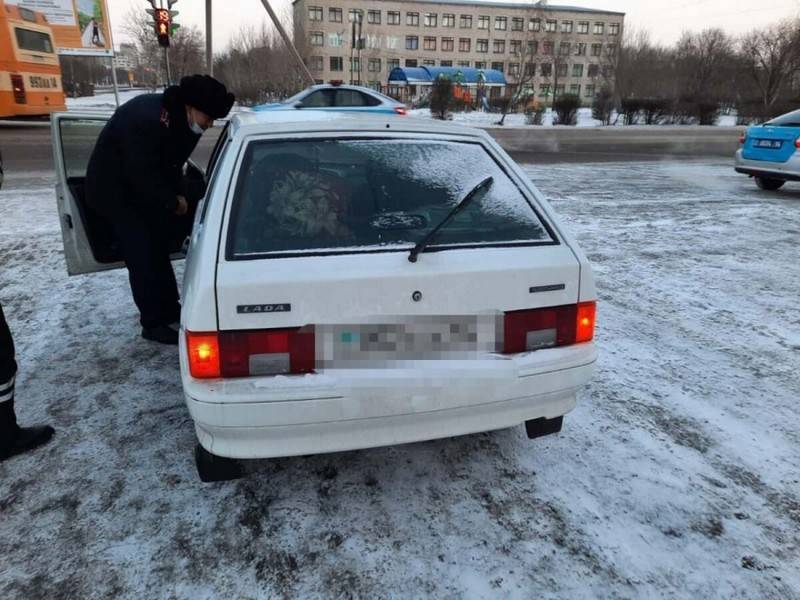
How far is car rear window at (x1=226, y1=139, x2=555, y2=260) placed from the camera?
2.29 m

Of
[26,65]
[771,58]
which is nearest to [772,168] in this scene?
[26,65]

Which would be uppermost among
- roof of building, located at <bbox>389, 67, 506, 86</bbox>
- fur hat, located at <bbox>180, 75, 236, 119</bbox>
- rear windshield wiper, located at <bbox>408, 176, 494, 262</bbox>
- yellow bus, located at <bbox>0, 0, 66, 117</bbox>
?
roof of building, located at <bbox>389, 67, 506, 86</bbox>

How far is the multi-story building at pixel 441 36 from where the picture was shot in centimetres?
7250

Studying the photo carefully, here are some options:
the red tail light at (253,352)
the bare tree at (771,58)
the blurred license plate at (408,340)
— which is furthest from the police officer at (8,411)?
the bare tree at (771,58)

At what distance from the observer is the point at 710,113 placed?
3456 cm

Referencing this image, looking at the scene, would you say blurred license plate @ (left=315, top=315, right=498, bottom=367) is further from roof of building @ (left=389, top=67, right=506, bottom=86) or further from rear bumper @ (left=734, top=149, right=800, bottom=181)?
roof of building @ (left=389, top=67, right=506, bottom=86)

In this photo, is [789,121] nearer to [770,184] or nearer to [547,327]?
[770,184]

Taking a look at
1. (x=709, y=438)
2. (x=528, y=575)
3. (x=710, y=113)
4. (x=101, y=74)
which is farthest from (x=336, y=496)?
(x=101, y=74)

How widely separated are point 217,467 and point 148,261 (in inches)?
76.8

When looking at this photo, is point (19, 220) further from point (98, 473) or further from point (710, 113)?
point (710, 113)

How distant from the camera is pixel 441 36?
78.1 m

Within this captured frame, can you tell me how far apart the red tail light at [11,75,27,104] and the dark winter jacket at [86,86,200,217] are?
18155 mm

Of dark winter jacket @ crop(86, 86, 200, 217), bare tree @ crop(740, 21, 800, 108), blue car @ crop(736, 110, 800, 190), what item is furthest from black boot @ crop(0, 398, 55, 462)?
bare tree @ crop(740, 21, 800, 108)

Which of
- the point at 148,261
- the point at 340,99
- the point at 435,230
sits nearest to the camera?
the point at 435,230
